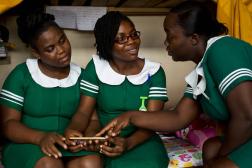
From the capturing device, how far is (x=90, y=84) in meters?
1.33

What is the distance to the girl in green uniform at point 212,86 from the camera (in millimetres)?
951

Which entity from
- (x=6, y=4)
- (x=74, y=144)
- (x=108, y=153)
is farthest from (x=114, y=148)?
(x=6, y=4)

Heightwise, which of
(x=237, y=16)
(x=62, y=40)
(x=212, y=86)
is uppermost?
(x=237, y=16)

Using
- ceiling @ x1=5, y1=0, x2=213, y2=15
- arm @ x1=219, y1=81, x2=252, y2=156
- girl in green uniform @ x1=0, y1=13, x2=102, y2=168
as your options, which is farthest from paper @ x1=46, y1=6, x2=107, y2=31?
arm @ x1=219, y1=81, x2=252, y2=156

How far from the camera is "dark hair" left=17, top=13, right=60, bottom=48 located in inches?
51.0

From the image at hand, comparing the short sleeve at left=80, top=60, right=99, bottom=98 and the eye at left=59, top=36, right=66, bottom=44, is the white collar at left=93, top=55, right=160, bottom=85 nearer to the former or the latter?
the short sleeve at left=80, top=60, right=99, bottom=98

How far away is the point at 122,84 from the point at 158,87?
135 mm

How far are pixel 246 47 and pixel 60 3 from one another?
96 centimetres

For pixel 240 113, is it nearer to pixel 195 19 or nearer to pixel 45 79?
pixel 195 19

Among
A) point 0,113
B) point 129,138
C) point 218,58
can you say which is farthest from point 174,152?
point 0,113

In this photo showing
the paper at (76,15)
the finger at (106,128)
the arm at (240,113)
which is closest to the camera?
the arm at (240,113)

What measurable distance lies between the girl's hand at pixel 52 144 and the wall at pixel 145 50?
68cm

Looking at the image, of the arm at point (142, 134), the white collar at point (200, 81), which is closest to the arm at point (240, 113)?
the white collar at point (200, 81)

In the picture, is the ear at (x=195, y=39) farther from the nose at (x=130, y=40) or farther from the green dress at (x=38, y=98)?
the green dress at (x=38, y=98)
